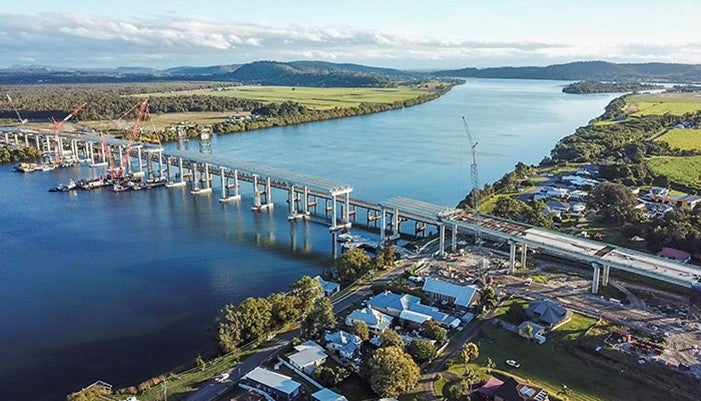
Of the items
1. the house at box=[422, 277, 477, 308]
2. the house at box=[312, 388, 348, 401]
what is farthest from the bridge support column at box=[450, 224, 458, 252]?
the house at box=[312, 388, 348, 401]

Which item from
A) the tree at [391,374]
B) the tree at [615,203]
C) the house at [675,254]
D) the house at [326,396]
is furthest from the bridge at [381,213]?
the house at [326,396]

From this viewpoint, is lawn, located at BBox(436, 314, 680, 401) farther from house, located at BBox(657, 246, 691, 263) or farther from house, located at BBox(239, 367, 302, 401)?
house, located at BBox(657, 246, 691, 263)

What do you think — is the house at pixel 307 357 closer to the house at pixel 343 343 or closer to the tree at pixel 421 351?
the house at pixel 343 343

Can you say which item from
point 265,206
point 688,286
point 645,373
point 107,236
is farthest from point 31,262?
point 688,286

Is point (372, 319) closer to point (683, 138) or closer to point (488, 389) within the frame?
point (488, 389)

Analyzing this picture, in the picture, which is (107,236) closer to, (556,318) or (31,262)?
(31,262)

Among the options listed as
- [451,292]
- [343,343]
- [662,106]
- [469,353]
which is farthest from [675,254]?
[662,106]
